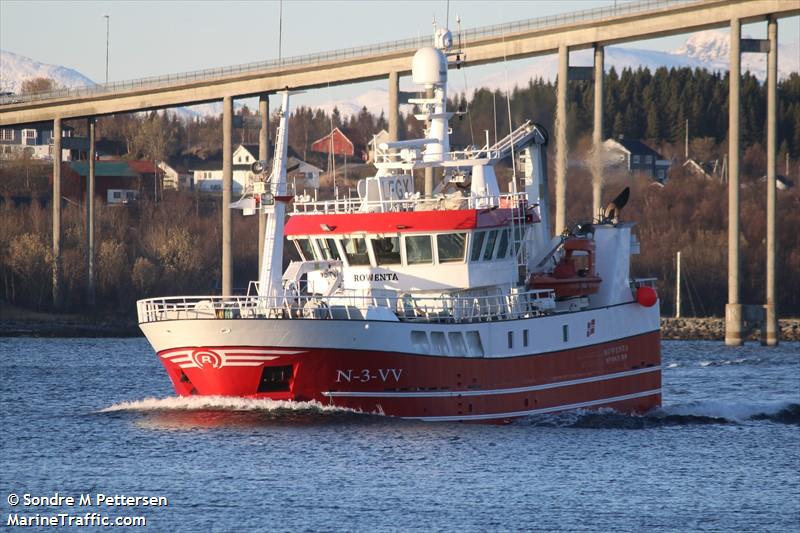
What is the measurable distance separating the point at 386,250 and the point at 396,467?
1008 cm

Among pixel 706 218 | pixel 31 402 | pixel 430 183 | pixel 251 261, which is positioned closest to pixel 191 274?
pixel 251 261

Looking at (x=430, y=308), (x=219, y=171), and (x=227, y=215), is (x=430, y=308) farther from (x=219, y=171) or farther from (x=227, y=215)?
(x=219, y=171)

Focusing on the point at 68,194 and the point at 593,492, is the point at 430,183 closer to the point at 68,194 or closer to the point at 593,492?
the point at 593,492

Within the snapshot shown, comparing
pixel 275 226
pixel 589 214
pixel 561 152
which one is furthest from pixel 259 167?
pixel 589 214

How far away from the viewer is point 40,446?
38.9 metres

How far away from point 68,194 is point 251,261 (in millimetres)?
23618

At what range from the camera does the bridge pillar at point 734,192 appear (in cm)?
8494

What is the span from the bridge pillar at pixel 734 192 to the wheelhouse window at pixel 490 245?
42.7m

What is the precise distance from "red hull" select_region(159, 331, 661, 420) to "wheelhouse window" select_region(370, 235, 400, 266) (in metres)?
4.19

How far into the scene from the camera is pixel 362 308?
4031cm

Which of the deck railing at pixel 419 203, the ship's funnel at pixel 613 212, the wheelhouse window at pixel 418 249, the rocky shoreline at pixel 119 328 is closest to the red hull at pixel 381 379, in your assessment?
the wheelhouse window at pixel 418 249

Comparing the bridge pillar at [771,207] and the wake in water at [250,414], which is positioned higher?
the bridge pillar at [771,207]

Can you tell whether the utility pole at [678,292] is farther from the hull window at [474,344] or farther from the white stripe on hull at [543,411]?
the hull window at [474,344]

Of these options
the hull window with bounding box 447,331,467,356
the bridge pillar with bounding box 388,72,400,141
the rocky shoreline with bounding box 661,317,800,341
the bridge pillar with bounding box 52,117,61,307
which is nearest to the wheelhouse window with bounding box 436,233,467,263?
the hull window with bounding box 447,331,467,356
